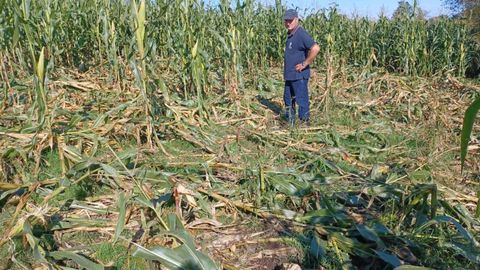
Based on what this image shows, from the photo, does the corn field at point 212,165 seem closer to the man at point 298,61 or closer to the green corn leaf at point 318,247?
the green corn leaf at point 318,247

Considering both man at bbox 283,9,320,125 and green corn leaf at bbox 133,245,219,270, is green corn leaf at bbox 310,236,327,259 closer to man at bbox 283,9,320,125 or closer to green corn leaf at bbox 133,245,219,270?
green corn leaf at bbox 133,245,219,270

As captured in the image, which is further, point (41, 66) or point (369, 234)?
point (41, 66)

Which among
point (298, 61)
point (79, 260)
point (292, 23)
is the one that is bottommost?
point (79, 260)

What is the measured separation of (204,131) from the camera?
5105 millimetres

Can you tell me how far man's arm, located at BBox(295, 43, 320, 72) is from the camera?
5.46m

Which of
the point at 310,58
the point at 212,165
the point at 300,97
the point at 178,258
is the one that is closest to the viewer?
the point at 178,258

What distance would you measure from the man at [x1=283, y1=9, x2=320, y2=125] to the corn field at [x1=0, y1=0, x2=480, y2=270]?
0.26 m

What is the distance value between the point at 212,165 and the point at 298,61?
2.34 meters

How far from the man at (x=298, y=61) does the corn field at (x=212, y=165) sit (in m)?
0.26

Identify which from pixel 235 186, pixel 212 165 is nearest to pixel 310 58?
pixel 212 165

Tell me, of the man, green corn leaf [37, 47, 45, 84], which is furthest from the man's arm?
green corn leaf [37, 47, 45, 84]

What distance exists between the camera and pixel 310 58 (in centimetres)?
550

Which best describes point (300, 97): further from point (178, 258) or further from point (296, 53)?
point (178, 258)

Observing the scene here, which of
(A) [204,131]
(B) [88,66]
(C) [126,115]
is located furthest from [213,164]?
(B) [88,66]
